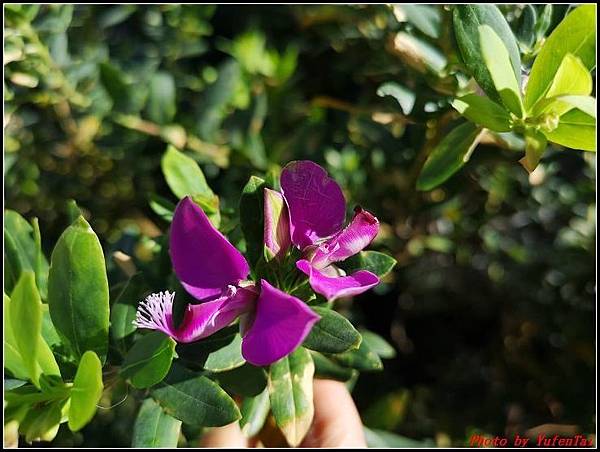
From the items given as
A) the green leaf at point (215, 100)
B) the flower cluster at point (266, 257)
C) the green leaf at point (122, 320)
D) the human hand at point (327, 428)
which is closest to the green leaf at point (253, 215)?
the flower cluster at point (266, 257)

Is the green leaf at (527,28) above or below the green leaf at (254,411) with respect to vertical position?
above

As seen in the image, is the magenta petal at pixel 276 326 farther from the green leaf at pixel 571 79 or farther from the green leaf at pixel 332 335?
the green leaf at pixel 571 79

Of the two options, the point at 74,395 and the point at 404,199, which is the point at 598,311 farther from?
the point at 74,395

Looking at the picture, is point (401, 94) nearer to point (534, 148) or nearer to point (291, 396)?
point (534, 148)

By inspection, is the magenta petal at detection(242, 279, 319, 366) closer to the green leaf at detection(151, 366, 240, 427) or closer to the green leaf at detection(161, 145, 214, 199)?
the green leaf at detection(151, 366, 240, 427)

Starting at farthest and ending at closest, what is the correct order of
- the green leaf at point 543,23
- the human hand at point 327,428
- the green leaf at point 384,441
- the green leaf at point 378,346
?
the green leaf at point 384,441, the green leaf at point 378,346, the human hand at point 327,428, the green leaf at point 543,23

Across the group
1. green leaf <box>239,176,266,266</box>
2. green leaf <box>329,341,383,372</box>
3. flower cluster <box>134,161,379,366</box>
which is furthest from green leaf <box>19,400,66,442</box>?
green leaf <box>329,341,383,372</box>

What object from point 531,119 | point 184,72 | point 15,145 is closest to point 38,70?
point 15,145
